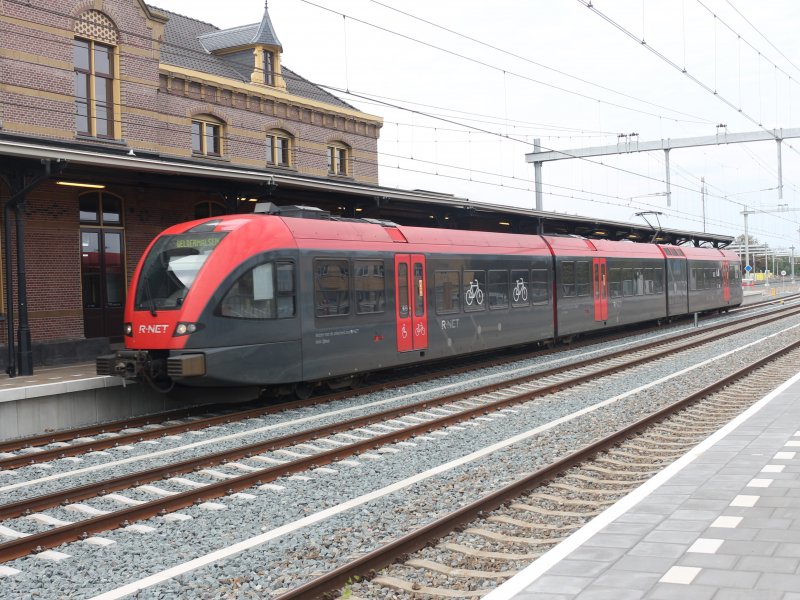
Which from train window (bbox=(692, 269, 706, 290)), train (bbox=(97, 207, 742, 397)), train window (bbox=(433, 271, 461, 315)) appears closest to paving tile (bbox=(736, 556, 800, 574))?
train (bbox=(97, 207, 742, 397))

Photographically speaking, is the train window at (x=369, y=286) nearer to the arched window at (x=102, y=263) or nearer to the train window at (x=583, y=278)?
the arched window at (x=102, y=263)

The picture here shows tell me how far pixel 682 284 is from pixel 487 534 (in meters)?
26.4

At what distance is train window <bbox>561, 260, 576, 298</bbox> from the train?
1.51 metres

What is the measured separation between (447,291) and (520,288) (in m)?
3.45

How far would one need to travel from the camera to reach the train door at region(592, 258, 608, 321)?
23.4 meters

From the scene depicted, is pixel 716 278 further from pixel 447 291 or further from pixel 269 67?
pixel 447 291

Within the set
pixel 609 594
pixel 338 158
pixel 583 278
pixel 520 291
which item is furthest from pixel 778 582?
pixel 338 158

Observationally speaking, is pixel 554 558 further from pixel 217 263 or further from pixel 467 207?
pixel 467 207

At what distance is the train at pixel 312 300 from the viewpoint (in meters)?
11.8

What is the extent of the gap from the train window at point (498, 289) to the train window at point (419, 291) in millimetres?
2719

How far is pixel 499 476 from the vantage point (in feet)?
27.1

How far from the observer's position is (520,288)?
63.4ft

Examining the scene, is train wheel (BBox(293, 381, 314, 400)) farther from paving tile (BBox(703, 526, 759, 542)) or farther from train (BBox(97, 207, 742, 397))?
paving tile (BBox(703, 526, 759, 542))

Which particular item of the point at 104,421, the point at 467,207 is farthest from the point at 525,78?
the point at 104,421
